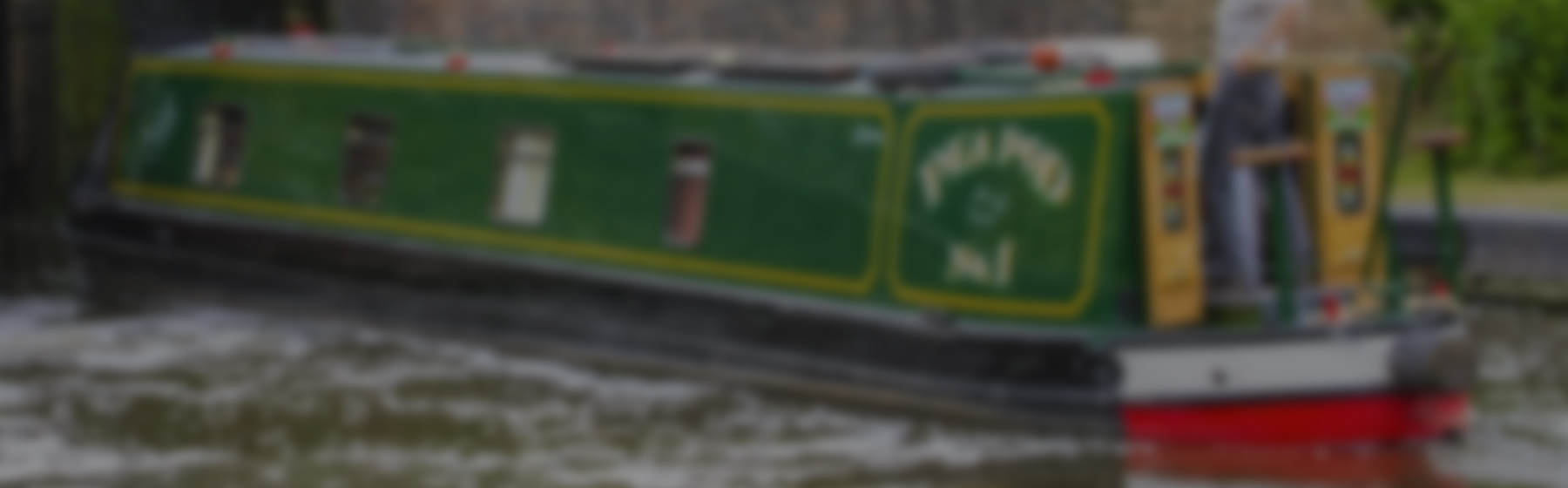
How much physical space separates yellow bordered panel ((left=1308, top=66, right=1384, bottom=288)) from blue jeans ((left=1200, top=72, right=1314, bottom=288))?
8cm

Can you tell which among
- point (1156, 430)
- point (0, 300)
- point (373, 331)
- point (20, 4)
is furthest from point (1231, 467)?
point (20, 4)

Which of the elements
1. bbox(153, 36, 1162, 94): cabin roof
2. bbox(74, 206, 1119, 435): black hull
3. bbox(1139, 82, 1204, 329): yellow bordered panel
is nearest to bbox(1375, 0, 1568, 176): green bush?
bbox(153, 36, 1162, 94): cabin roof

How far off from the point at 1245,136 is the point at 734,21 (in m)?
7.29

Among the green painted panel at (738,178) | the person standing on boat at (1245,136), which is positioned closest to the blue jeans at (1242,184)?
the person standing on boat at (1245,136)

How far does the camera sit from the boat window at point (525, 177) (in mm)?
13781

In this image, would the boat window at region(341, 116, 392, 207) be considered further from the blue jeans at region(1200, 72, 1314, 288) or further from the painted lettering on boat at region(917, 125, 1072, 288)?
the blue jeans at region(1200, 72, 1314, 288)

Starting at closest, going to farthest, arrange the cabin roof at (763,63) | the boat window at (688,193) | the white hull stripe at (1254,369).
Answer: the white hull stripe at (1254,369)
the cabin roof at (763,63)
the boat window at (688,193)

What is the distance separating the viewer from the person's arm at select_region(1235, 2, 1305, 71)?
423 inches

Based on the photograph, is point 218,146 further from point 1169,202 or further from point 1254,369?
point 1254,369

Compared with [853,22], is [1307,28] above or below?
above

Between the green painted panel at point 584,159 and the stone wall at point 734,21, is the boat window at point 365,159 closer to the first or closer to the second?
the green painted panel at point 584,159

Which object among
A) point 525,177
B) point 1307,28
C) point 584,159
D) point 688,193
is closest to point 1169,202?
point 688,193

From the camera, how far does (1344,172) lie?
11156 mm

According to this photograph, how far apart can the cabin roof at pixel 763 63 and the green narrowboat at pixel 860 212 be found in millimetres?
19
